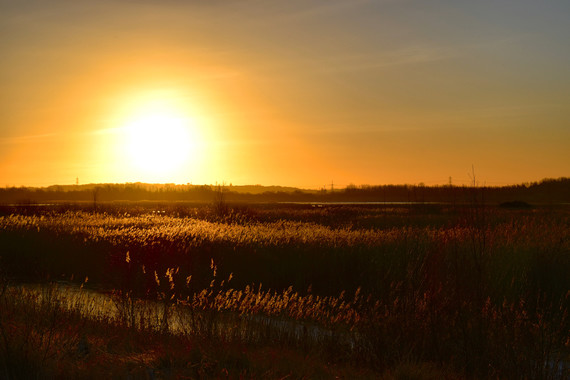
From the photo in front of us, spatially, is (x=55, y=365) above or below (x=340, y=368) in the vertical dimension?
above

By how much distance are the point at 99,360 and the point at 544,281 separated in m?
11.8

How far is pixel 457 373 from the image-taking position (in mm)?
8133

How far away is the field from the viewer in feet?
23.7

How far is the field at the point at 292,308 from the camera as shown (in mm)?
7215

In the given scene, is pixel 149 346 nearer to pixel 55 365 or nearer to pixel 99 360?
pixel 99 360

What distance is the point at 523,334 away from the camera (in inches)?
344

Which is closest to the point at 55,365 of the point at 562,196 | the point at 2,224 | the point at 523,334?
the point at 523,334

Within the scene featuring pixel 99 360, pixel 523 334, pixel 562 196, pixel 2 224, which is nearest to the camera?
pixel 99 360

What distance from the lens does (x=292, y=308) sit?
39.8 ft

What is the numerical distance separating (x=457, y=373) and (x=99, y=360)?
508 centimetres

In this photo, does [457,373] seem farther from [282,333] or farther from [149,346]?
[149,346]

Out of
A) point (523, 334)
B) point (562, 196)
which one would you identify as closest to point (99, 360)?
point (523, 334)

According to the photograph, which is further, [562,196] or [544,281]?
[562,196]

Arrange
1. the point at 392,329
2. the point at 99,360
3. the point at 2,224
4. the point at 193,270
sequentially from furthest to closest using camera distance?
1. the point at 2,224
2. the point at 193,270
3. the point at 392,329
4. the point at 99,360
